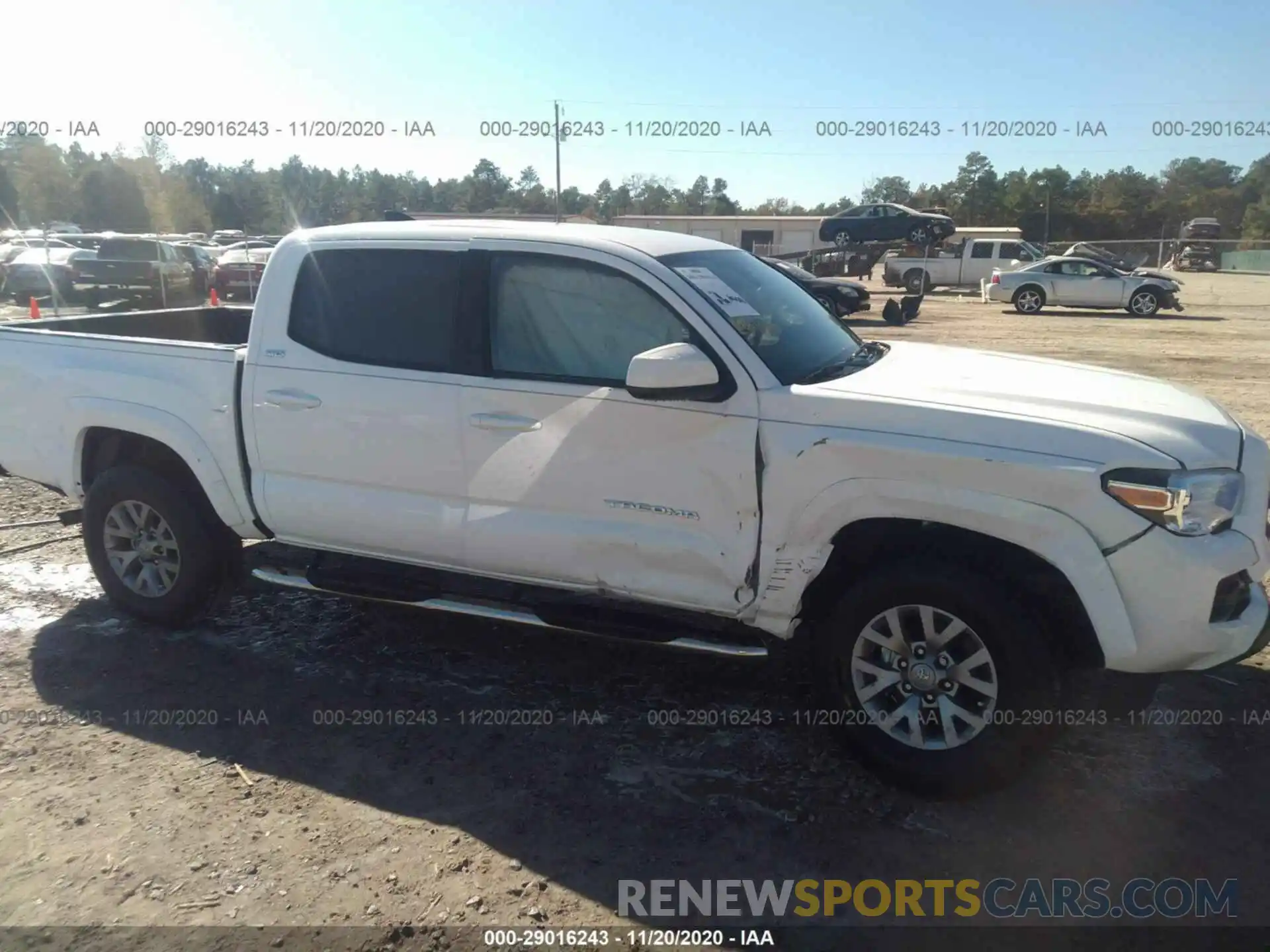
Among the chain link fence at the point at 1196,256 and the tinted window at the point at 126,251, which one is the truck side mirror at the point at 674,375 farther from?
the chain link fence at the point at 1196,256

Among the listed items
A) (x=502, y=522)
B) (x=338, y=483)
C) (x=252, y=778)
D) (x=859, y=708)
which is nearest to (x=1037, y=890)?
(x=859, y=708)

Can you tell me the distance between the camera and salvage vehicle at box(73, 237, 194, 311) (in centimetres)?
2203

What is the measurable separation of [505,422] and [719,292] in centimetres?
102

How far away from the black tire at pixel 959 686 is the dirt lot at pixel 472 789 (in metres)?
0.16

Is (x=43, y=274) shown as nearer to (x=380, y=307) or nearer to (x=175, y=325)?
(x=175, y=325)

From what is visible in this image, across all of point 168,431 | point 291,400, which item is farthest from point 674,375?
point 168,431

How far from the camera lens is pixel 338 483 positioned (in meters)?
4.42

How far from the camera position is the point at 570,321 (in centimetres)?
404

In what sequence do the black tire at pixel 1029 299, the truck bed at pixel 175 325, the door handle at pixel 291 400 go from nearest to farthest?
the door handle at pixel 291 400 → the truck bed at pixel 175 325 → the black tire at pixel 1029 299

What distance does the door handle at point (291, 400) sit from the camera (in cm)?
439

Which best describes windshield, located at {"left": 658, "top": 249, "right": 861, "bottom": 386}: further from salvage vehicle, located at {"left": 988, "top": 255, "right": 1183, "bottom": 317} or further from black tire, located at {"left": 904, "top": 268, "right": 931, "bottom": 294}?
black tire, located at {"left": 904, "top": 268, "right": 931, "bottom": 294}

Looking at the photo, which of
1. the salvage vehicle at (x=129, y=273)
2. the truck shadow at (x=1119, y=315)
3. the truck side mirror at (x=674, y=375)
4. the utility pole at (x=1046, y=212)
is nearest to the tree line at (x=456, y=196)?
the utility pole at (x=1046, y=212)

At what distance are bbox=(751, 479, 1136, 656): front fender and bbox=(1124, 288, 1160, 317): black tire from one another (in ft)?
79.6

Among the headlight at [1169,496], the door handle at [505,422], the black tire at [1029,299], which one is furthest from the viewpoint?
the black tire at [1029,299]
